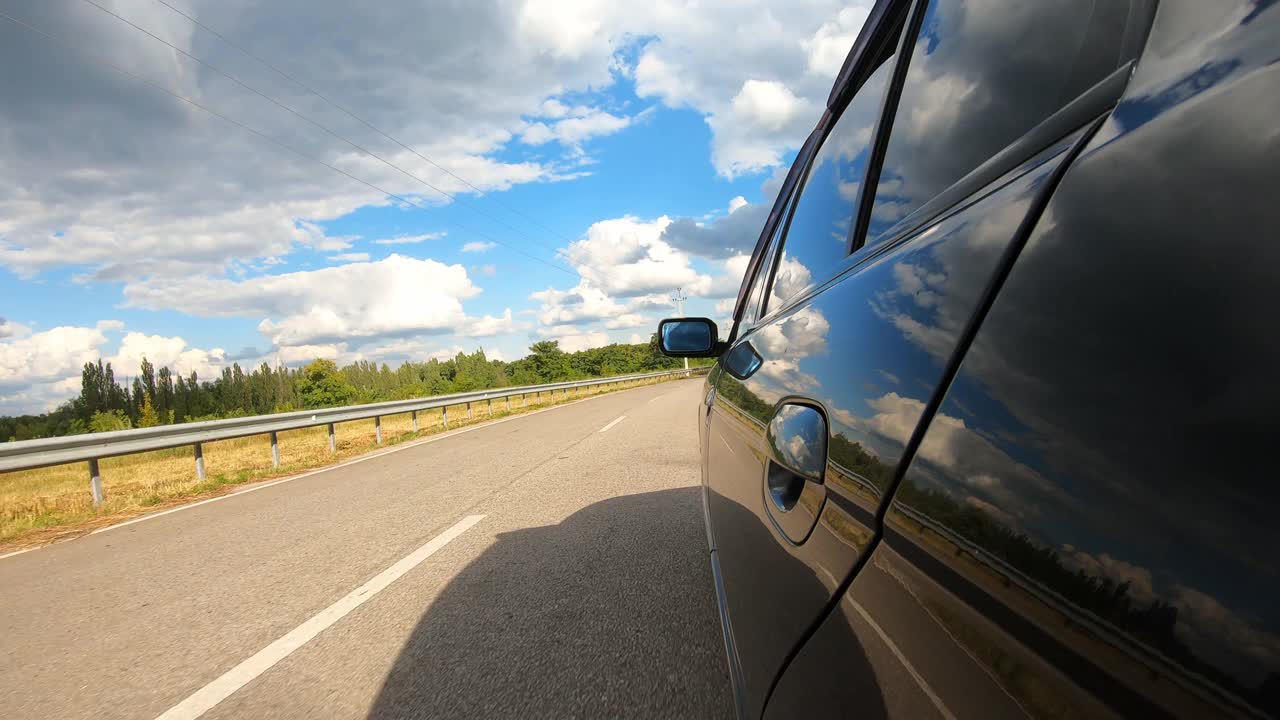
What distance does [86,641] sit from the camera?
3.43 m

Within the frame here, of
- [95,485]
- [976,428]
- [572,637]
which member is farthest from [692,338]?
[95,485]

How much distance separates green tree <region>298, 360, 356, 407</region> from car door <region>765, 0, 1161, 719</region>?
47233 millimetres

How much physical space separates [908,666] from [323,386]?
52570 millimetres

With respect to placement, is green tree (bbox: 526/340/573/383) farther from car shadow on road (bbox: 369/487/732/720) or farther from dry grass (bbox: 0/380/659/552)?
car shadow on road (bbox: 369/487/732/720)

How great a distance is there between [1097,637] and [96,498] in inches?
399

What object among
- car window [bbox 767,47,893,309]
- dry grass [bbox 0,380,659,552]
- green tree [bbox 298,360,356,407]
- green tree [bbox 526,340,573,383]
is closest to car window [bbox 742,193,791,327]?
car window [bbox 767,47,893,309]

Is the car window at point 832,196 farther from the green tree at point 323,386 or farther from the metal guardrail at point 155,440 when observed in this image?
the green tree at point 323,386

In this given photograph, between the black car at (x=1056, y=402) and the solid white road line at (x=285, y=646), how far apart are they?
8.14 ft

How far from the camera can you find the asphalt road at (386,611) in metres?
2.59

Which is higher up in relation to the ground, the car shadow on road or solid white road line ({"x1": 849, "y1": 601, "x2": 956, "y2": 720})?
solid white road line ({"x1": 849, "y1": 601, "x2": 956, "y2": 720})

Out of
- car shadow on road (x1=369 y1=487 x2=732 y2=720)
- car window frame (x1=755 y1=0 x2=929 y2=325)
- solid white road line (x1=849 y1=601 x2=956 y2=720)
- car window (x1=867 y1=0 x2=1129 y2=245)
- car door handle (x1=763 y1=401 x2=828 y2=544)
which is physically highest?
car window frame (x1=755 y1=0 x2=929 y2=325)

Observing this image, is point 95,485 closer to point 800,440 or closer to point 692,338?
point 692,338

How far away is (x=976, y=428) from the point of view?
74 centimetres

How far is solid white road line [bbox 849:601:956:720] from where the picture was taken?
2.27 feet
